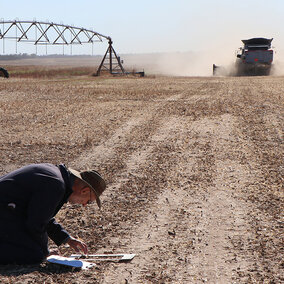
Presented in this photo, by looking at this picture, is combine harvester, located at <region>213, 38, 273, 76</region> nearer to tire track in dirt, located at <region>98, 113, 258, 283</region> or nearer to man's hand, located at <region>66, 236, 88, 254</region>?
tire track in dirt, located at <region>98, 113, 258, 283</region>

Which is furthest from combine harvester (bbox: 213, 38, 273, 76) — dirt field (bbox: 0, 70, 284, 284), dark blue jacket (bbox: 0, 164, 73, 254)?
dark blue jacket (bbox: 0, 164, 73, 254)

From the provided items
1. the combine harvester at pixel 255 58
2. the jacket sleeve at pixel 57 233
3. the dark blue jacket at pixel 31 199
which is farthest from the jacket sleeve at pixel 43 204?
the combine harvester at pixel 255 58

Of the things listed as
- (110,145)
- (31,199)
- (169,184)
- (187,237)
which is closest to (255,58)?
(110,145)

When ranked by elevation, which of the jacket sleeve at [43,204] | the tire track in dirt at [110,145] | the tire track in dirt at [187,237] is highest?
the jacket sleeve at [43,204]

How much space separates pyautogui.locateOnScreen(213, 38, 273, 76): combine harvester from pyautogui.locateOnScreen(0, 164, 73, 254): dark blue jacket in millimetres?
37685

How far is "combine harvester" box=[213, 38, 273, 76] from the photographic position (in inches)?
1586

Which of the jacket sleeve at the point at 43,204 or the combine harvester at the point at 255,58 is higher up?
the combine harvester at the point at 255,58

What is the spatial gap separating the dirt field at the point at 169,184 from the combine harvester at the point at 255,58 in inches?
960

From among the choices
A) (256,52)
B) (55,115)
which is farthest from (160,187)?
(256,52)

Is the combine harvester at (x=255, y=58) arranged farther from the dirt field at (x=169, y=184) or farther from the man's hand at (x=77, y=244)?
the man's hand at (x=77, y=244)

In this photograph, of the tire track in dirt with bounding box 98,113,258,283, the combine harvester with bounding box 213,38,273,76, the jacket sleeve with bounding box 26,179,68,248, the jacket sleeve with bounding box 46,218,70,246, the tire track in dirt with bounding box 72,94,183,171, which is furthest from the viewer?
the combine harvester with bounding box 213,38,273,76

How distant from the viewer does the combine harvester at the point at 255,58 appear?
40281 millimetres

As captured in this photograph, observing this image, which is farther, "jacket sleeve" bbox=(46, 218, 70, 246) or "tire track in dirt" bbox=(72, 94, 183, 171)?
"tire track in dirt" bbox=(72, 94, 183, 171)

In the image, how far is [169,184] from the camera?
777 cm
